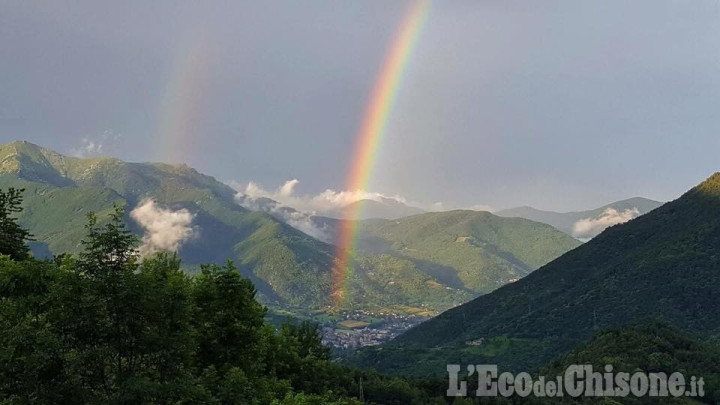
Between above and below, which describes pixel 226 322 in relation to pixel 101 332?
above

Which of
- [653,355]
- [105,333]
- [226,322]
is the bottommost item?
[653,355]

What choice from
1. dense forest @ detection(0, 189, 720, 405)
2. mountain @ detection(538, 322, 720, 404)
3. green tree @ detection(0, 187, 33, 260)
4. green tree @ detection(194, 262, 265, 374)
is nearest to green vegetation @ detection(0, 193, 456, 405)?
dense forest @ detection(0, 189, 720, 405)

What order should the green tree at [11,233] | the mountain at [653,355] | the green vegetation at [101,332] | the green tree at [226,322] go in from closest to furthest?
1. the green vegetation at [101,332]
2. the green tree at [226,322]
3. the green tree at [11,233]
4. the mountain at [653,355]

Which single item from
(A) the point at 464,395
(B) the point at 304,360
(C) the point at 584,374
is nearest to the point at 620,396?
(C) the point at 584,374

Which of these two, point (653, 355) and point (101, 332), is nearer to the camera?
point (101, 332)

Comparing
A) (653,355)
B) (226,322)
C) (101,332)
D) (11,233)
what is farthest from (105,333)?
(653,355)

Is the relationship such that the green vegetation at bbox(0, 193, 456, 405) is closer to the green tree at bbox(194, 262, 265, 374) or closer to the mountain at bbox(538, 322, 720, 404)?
the green tree at bbox(194, 262, 265, 374)

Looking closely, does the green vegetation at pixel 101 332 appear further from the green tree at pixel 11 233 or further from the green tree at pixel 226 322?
the green tree at pixel 11 233

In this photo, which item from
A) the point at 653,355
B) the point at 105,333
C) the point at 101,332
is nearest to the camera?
the point at 101,332

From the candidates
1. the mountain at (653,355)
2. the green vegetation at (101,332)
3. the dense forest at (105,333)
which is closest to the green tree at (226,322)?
the dense forest at (105,333)

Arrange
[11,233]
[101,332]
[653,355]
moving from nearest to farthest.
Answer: [101,332] < [11,233] < [653,355]

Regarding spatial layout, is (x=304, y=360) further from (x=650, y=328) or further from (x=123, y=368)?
(x=650, y=328)

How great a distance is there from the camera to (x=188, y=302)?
23672mm

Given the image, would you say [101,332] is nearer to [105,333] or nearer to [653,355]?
[105,333]
